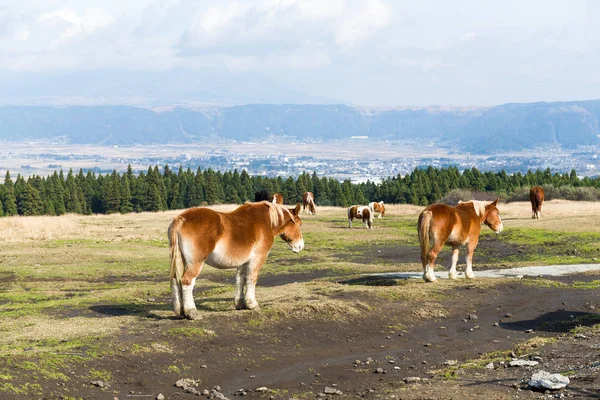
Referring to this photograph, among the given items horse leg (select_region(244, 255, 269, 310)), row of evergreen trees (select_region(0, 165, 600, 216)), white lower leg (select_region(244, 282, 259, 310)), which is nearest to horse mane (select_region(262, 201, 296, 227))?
horse leg (select_region(244, 255, 269, 310))

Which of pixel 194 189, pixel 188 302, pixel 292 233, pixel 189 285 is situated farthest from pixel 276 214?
pixel 194 189

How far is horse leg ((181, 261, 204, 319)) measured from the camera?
1521 cm

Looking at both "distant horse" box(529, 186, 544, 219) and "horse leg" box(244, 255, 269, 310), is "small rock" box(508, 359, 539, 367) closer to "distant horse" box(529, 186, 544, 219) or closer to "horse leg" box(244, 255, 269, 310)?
"horse leg" box(244, 255, 269, 310)

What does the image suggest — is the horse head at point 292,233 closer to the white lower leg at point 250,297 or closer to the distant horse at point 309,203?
the white lower leg at point 250,297

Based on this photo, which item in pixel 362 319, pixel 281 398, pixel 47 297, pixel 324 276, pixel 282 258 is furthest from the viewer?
pixel 282 258

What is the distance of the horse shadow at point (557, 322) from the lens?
56.8 feet

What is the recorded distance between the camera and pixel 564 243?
1379 inches

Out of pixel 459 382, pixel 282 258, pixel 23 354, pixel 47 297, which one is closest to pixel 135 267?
pixel 282 258

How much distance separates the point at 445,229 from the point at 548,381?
10581 millimetres

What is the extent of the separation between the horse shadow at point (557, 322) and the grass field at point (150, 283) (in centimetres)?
209

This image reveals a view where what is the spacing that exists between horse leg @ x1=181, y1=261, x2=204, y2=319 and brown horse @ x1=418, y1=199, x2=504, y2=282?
8039 millimetres

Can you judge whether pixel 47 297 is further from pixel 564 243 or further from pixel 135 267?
pixel 564 243

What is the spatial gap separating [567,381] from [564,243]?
25.5 meters

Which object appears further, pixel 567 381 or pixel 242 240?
pixel 242 240
